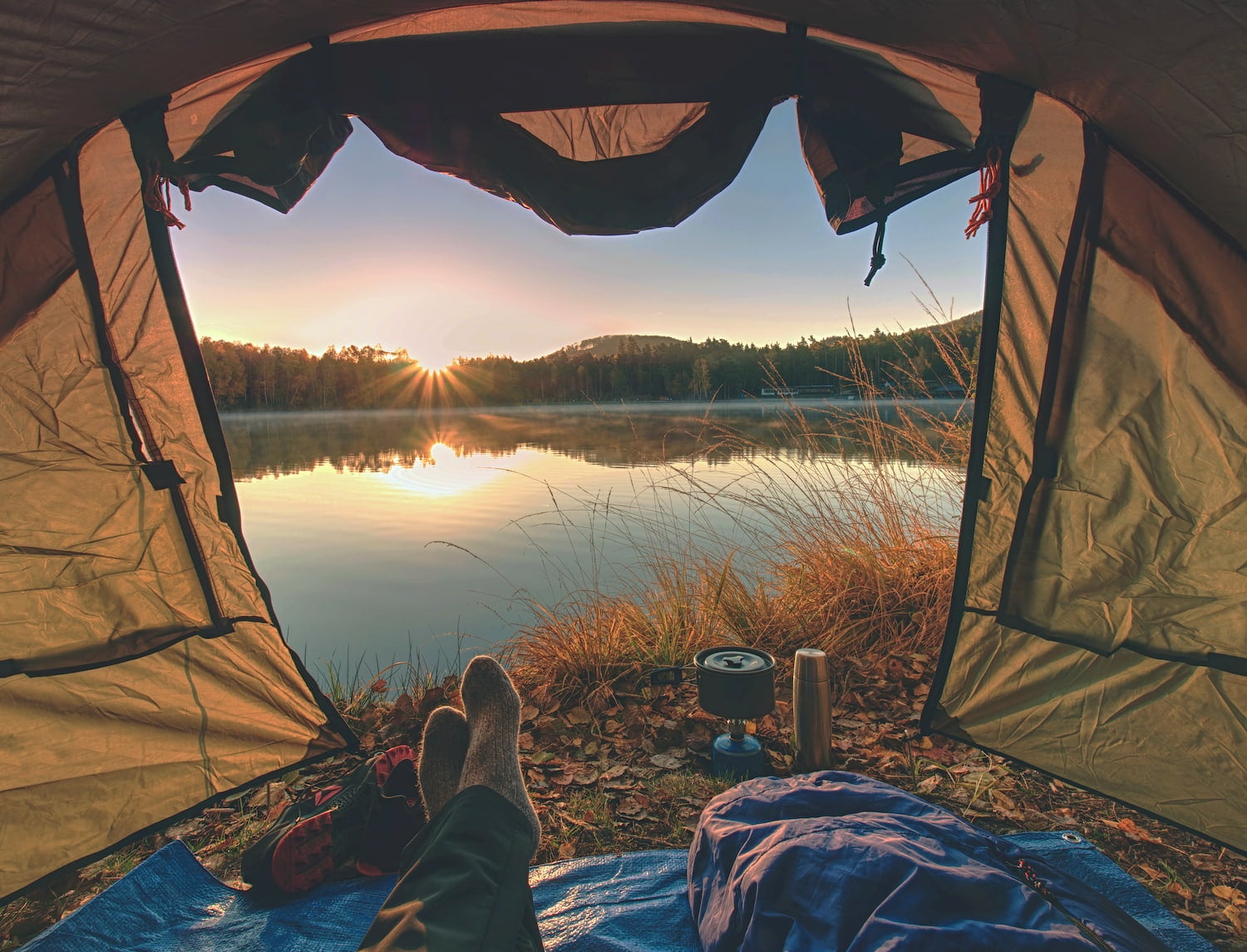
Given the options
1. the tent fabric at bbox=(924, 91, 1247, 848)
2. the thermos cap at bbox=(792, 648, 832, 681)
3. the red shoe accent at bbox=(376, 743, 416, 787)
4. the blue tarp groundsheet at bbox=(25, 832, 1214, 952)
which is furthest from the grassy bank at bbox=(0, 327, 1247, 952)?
the red shoe accent at bbox=(376, 743, 416, 787)

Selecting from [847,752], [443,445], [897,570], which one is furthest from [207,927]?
[443,445]

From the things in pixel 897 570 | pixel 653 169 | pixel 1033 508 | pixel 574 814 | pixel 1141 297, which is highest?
pixel 653 169

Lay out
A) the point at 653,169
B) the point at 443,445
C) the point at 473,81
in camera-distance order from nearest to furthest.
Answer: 1. the point at 473,81
2. the point at 653,169
3. the point at 443,445

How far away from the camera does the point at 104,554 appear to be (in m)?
1.53

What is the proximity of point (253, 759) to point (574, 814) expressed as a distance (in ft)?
3.24

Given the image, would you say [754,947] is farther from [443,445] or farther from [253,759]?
[443,445]

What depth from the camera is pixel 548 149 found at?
1597 millimetres

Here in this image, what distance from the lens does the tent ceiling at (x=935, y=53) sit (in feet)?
3.47

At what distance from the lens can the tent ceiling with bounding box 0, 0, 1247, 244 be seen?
1.06m

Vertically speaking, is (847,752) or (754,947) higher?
(754,947)

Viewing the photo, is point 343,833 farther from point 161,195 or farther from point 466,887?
point 161,195

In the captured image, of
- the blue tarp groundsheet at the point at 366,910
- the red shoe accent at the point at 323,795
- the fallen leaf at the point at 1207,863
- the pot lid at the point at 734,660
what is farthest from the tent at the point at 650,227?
the pot lid at the point at 734,660

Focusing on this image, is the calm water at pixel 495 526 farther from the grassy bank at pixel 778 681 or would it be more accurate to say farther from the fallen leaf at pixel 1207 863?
the fallen leaf at pixel 1207 863

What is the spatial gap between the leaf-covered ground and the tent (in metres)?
0.12
